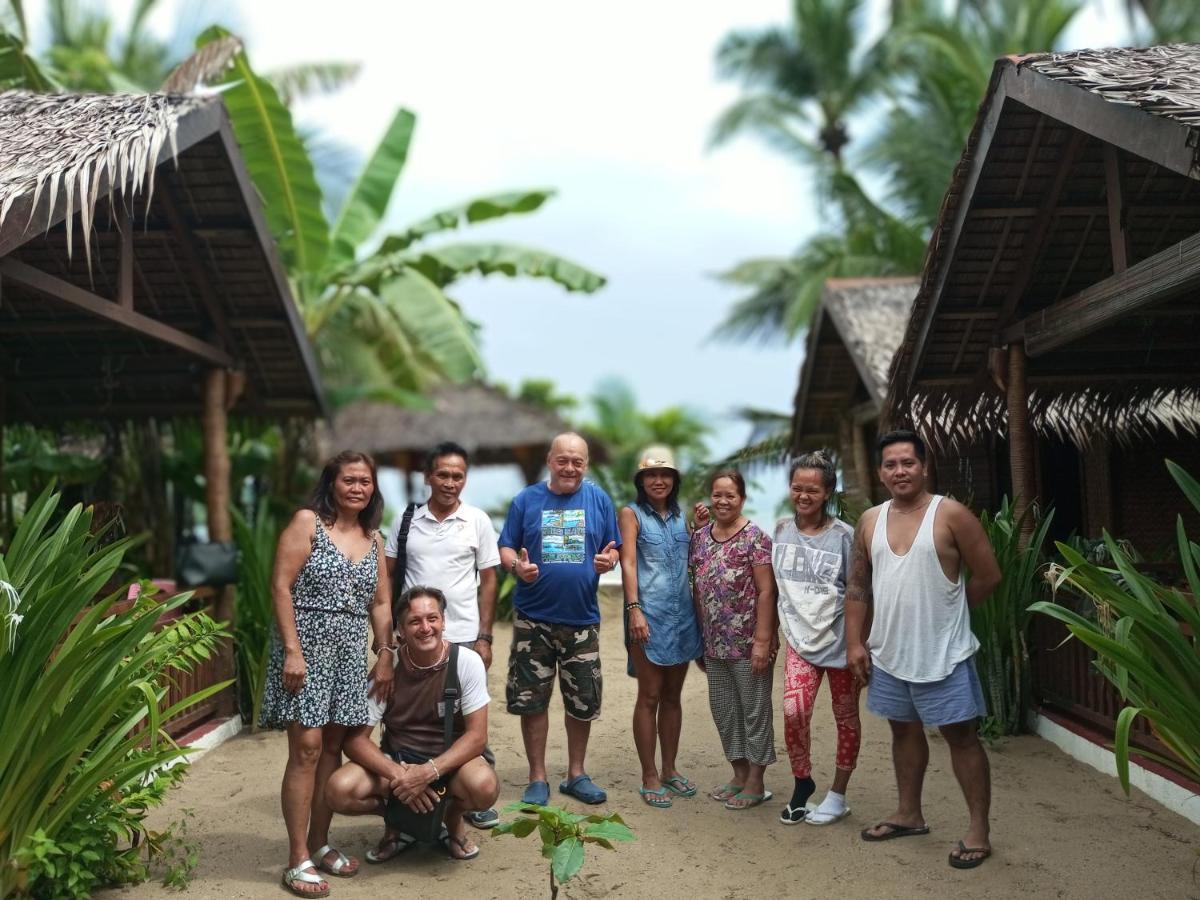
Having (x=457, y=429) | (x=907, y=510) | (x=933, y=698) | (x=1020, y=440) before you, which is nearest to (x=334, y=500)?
(x=907, y=510)

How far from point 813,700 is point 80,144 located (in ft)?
13.4

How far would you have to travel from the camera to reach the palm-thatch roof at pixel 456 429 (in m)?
20.5

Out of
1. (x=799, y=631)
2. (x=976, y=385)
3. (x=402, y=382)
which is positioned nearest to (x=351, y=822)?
(x=799, y=631)

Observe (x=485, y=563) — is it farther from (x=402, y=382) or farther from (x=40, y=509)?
(x=402, y=382)

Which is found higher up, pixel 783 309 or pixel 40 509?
pixel 783 309

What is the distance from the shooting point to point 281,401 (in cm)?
984

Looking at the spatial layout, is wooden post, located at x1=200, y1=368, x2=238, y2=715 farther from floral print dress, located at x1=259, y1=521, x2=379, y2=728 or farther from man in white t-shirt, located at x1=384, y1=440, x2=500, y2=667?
floral print dress, located at x1=259, y1=521, x2=379, y2=728

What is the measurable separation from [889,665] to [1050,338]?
2.82 metres

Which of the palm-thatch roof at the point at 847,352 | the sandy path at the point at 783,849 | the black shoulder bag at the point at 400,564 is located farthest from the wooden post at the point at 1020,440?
the black shoulder bag at the point at 400,564

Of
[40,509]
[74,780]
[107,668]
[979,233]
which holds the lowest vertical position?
[74,780]

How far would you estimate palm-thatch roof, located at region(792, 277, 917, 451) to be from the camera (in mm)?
10258

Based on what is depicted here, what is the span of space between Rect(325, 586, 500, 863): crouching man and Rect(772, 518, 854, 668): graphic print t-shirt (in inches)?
53.6

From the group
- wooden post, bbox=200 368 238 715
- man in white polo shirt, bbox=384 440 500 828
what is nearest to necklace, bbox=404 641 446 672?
man in white polo shirt, bbox=384 440 500 828

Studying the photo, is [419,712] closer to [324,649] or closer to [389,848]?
[324,649]
